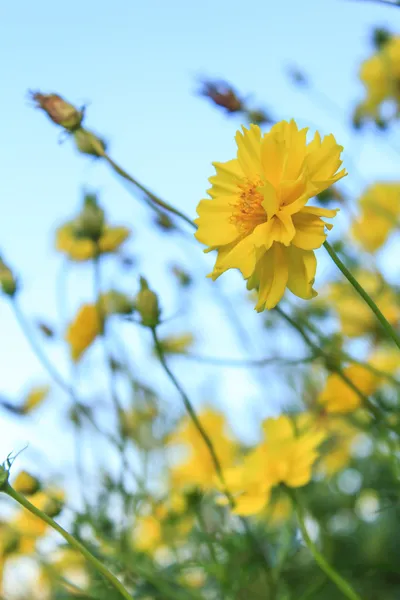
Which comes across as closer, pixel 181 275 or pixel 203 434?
pixel 203 434

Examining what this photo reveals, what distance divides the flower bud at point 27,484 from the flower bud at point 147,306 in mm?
216

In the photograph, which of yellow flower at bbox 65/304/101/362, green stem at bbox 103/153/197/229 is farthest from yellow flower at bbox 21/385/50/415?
green stem at bbox 103/153/197/229

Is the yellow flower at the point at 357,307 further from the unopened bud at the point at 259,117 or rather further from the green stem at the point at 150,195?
the green stem at the point at 150,195

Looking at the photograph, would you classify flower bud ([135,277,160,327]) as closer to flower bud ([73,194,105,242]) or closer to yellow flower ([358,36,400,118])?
flower bud ([73,194,105,242])

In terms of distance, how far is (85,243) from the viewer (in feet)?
3.73

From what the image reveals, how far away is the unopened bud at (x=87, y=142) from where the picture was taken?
62 centimetres

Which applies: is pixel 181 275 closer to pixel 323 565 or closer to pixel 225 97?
pixel 225 97

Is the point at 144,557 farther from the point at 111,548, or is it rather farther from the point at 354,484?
the point at 354,484

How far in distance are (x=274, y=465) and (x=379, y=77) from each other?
37.2 inches

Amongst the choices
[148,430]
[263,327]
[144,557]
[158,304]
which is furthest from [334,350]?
[263,327]

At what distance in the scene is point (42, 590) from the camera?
4.66ft

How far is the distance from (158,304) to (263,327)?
2.98 feet


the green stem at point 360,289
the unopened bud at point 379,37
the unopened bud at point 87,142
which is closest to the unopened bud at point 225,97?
the unopened bud at point 87,142

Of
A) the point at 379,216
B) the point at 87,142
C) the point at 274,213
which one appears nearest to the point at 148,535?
the point at 379,216
